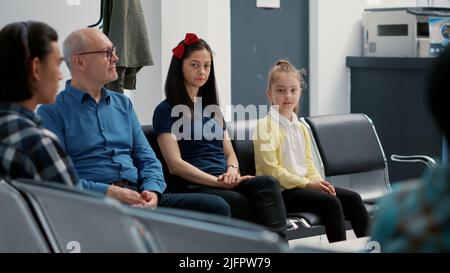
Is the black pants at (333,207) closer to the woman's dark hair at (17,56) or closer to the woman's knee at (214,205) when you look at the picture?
the woman's knee at (214,205)

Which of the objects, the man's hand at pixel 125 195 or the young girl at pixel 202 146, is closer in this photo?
A: the man's hand at pixel 125 195

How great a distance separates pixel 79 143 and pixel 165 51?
86.7 inches

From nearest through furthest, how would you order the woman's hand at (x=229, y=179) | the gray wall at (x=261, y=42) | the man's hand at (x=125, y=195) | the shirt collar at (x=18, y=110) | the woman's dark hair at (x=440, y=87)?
the woman's dark hair at (x=440, y=87)
the shirt collar at (x=18, y=110)
the man's hand at (x=125, y=195)
the woman's hand at (x=229, y=179)
the gray wall at (x=261, y=42)

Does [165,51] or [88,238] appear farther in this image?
[165,51]

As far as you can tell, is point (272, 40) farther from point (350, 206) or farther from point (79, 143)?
point (79, 143)

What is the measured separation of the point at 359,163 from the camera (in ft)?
14.0

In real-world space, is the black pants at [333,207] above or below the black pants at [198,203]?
below

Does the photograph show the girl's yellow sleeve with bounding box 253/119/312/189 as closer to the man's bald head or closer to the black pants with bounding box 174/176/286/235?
the black pants with bounding box 174/176/286/235

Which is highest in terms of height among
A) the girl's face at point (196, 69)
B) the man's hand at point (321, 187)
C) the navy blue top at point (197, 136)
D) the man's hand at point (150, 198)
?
the girl's face at point (196, 69)

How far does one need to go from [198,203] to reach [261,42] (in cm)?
313

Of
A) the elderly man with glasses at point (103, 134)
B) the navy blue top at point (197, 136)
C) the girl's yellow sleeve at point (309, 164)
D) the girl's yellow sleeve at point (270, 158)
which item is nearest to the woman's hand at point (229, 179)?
the navy blue top at point (197, 136)

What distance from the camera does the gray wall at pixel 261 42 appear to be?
6098mm

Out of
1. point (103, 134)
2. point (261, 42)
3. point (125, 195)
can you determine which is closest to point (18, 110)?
point (125, 195)
